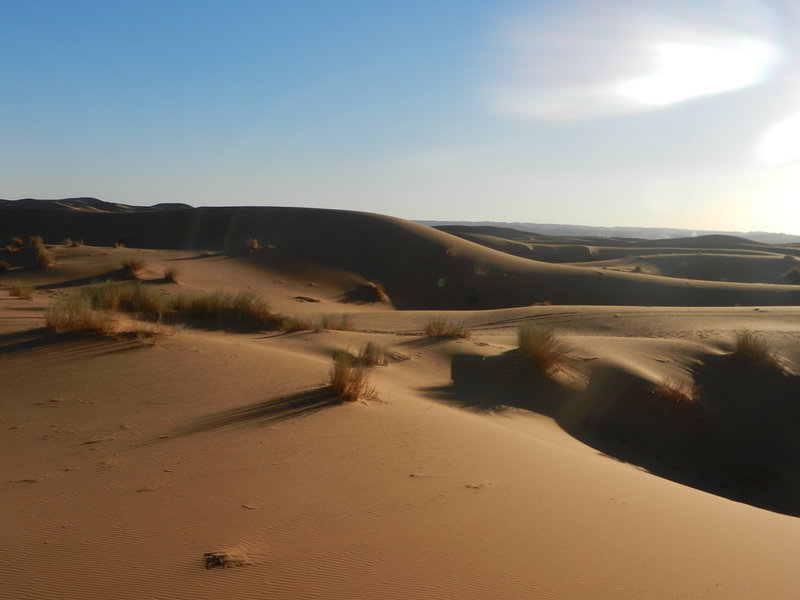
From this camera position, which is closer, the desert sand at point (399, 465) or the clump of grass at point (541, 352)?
the desert sand at point (399, 465)

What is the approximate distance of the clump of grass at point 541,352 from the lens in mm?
10641

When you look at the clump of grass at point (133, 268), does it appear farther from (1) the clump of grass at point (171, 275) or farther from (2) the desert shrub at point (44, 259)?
(2) the desert shrub at point (44, 259)

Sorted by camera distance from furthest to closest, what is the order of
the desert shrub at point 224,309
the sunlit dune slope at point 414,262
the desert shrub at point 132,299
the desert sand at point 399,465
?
the sunlit dune slope at point 414,262, the desert shrub at point 224,309, the desert shrub at point 132,299, the desert sand at point 399,465

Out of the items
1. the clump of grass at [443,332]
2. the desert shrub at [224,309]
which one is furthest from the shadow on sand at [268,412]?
the desert shrub at [224,309]

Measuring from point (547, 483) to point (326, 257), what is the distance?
1071 inches

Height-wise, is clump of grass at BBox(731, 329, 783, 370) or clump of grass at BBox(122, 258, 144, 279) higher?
clump of grass at BBox(122, 258, 144, 279)

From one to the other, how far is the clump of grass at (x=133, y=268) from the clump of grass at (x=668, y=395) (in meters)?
18.5

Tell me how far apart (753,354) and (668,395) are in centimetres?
294

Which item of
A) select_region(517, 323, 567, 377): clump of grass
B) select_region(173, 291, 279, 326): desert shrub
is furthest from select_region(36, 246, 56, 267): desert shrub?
select_region(517, 323, 567, 377): clump of grass

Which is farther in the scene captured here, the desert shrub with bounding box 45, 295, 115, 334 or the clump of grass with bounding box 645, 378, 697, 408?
the clump of grass with bounding box 645, 378, 697, 408

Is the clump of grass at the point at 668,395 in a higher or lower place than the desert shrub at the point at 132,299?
lower

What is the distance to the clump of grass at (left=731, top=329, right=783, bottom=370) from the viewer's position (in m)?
11.9

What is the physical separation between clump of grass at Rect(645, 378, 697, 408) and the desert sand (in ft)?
0.46

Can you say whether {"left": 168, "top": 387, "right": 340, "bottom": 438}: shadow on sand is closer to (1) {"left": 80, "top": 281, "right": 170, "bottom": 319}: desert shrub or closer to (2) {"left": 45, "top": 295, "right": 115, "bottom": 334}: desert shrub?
(2) {"left": 45, "top": 295, "right": 115, "bottom": 334}: desert shrub
